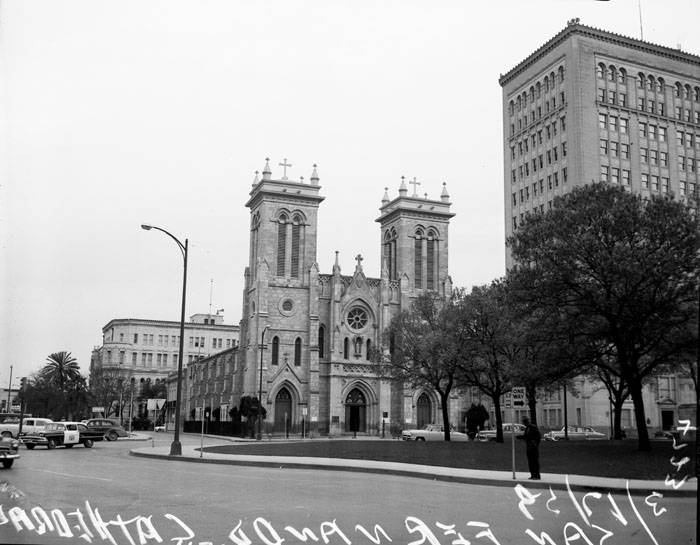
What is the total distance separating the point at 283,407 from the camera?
7638 centimetres

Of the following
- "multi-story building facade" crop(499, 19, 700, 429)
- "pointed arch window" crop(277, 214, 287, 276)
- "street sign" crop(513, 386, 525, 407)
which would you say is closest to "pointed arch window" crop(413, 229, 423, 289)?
"multi-story building facade" crop(499, 19, 700, 429)

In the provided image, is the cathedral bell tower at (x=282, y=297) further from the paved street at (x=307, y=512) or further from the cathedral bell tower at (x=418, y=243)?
the paved street at (x=307, y=512)

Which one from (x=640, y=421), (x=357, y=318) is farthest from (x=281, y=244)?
(x=640, y=421)

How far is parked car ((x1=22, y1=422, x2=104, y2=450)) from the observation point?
3862cm

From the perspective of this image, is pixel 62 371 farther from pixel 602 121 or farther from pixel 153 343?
pixel 602 121

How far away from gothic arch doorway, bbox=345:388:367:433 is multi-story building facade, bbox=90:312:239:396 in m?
59.8

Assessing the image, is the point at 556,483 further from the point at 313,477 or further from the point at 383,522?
the point at 383,522

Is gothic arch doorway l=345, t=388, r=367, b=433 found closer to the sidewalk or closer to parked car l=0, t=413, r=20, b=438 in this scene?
parked car l=0, t=413, r=20, b=438

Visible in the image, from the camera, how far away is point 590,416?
71.9 m


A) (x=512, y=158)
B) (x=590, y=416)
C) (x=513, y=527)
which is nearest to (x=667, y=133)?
(x=512, y=158)

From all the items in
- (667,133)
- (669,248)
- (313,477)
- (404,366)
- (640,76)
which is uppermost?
(640,76)

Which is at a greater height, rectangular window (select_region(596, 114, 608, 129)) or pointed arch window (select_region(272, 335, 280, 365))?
rectangular window (select_region(596, 114, 608, 129))

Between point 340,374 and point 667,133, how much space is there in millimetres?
41053

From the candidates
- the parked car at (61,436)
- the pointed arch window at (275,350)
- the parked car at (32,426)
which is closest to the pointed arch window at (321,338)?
the pointed arch window at (275,350)
